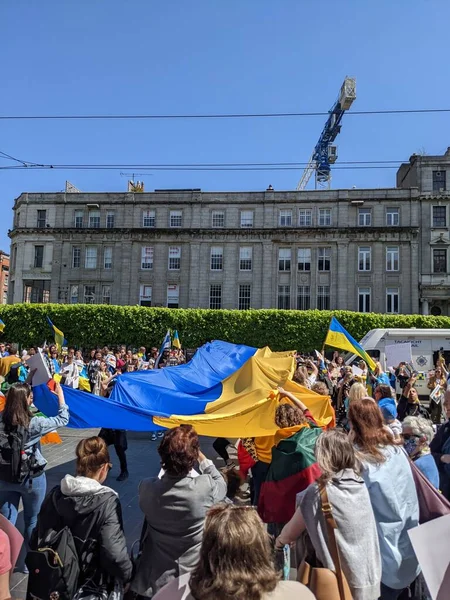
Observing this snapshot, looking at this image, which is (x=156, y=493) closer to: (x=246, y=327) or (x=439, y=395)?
(x=439, y=395)

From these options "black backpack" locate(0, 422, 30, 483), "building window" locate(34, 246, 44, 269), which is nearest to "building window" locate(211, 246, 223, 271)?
"building window" locate(34, 246, 44, 269)

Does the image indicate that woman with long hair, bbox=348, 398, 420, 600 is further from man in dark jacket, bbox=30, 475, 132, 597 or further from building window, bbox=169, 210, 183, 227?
building window, bbox=169, 210, 183, 227

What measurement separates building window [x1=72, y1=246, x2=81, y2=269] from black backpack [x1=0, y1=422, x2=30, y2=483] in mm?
42927

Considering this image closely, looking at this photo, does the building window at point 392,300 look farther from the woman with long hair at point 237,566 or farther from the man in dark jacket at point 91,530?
the woman with long hair at point 237,566

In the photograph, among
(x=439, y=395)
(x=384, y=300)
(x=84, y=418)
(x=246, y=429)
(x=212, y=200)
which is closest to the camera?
(x=246, y=429)

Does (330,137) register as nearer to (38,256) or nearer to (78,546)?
(38,256)

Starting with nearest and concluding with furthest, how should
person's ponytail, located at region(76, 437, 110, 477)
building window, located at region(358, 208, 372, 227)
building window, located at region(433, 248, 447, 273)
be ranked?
person's ponytail, located at region(76, 437, 110, 477) → building window, located at region(433, 248, 447, 273) → building window, located at region(358, 208, 372, 227)

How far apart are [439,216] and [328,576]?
45.1 m

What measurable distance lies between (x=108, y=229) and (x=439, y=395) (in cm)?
3791

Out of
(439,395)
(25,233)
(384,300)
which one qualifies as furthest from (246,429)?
(25,233)

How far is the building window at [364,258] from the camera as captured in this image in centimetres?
4256

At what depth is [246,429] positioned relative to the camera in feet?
18.8

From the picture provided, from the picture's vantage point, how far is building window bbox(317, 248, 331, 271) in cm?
4312

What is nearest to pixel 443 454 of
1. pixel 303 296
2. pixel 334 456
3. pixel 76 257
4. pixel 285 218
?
pixel 334 456
